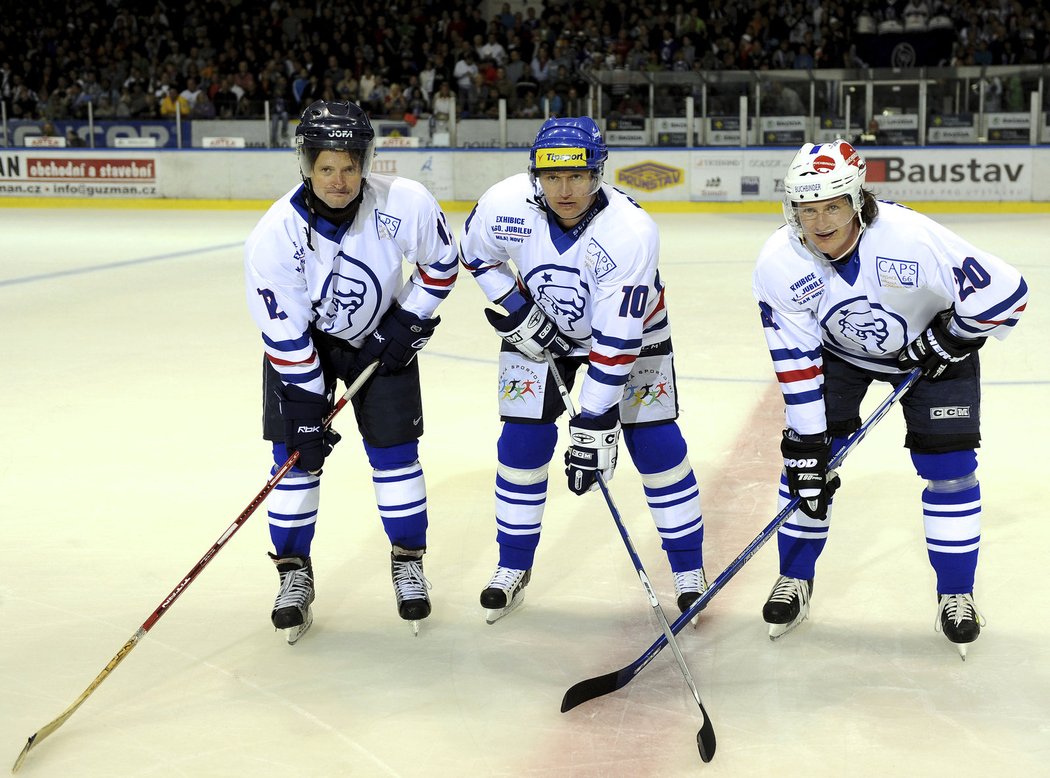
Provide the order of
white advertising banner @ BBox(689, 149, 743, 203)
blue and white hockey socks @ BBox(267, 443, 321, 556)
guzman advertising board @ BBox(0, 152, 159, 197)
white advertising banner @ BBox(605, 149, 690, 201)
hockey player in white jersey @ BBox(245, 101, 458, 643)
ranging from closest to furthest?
hockey player in white jersey @ BBox(245, 101, 458, 643) < blue and white hockey socks @ BBox(267, 443, 321, 556) < white advertising banner @ BBox(689, 149, 743, 203) < white advertising banner @ BBox(605, 149, 690, 201) < guzman advertising board @ BBox(0, 152, 159, 197)

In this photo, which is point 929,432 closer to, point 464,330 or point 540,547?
point 540,547

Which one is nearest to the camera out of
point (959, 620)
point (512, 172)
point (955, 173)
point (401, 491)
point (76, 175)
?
point (959, 620)

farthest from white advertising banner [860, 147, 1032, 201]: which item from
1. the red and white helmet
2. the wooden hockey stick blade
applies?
the wooden hockey stick blade

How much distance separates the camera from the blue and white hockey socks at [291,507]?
10.4 ft

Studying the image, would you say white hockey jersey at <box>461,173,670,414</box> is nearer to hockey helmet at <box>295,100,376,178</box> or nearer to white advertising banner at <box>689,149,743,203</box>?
hockey helmet at <box>295,100,376,178</box>

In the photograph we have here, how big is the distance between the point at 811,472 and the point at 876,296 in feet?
1.43

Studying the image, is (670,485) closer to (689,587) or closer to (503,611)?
(689,587)

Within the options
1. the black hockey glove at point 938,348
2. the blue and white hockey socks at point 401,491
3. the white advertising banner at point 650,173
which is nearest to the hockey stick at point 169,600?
the blue and white hockey socks at point 401,491

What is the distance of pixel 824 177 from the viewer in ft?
8.94

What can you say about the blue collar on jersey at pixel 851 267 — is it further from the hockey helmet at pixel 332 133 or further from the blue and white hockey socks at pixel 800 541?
the hockey helmet at pixel 332 133

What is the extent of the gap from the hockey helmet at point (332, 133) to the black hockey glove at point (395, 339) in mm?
374

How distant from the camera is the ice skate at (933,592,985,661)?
9.63ft

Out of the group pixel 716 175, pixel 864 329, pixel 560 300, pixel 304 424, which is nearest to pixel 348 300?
pixel 304 424

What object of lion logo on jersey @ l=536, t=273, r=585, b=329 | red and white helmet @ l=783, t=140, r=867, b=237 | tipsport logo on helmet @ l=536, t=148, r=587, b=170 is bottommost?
lion logo on jersey @ l=536, t=273, r=585, b=329
